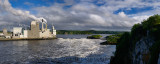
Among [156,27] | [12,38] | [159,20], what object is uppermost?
[159,20]

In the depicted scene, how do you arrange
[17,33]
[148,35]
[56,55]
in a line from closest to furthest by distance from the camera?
[148,35] → [56,55] → [17,33]

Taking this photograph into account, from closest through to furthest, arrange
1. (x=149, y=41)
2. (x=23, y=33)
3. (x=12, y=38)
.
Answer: (x=149, y=41) → (x=12, y=38) → (x=23, y=33)

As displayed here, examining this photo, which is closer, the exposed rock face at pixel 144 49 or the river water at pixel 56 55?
the exposed rock face at pixel 144 49

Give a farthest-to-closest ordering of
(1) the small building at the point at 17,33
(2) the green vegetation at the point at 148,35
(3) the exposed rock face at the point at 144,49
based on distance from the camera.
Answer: (1) the small building at the point at 17,33 → (3) the exposed rock face at the point at 144,49 → (2) the green vegetation at the point at 148,35

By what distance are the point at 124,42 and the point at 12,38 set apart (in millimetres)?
141914

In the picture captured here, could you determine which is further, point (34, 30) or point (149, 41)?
point (34, 30)

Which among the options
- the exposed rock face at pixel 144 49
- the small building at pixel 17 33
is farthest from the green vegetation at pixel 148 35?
the small building at pixel 17 33

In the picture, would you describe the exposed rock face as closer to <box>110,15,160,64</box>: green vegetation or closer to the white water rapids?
<box>110,15,160,64</box>: green vegetation

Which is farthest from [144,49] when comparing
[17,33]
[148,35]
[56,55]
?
[17,33]

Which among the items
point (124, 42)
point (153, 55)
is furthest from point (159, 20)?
point (124, 42)

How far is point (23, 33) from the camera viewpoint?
14450 centimetres

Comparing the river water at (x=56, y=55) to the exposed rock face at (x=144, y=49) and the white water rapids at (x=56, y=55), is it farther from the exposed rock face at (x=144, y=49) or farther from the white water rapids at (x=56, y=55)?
the exposed rock face at (x=144, y=49)

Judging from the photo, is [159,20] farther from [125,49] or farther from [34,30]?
[34,30]

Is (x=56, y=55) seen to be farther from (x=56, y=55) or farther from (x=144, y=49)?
(x=144, y=49)
